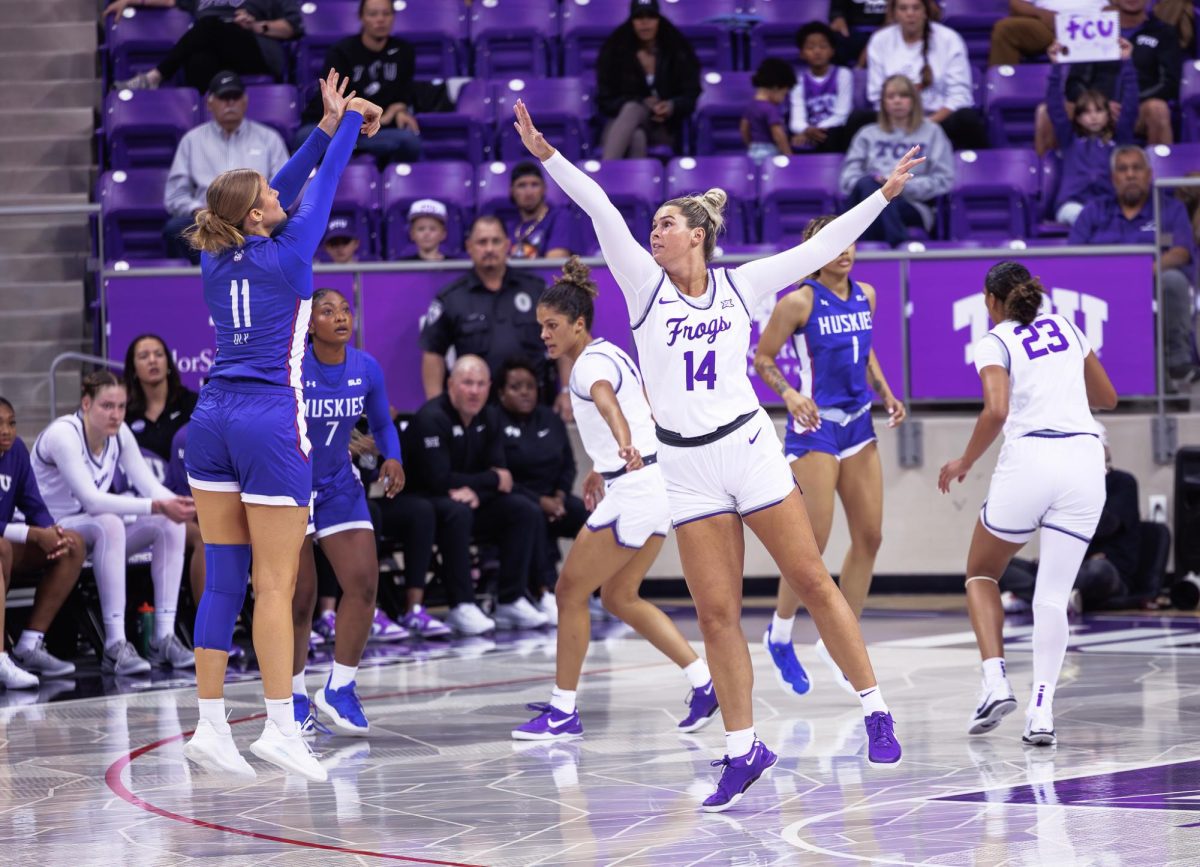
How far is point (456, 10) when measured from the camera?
15.3m

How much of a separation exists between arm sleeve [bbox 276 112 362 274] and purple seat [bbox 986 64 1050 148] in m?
9.27

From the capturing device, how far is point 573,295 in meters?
7.27

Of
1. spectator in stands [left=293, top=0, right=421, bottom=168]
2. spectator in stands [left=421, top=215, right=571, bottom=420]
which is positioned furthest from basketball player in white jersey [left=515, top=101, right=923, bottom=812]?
spectator in stands [left=293, top=0, right=421, bottom=168]

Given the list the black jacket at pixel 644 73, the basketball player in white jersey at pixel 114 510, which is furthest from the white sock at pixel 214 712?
the black jacket at pixel 644 73

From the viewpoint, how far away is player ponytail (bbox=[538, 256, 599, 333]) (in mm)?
7207

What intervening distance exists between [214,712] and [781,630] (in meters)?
2.96

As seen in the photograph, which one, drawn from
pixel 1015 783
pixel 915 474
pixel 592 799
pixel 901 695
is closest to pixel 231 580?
pixel 592 799

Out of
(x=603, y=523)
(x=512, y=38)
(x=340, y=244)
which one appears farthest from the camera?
(x=512, y=38)

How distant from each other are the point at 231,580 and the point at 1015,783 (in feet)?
9.23

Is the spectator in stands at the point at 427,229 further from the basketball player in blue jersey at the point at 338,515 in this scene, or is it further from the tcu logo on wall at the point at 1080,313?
the basketball player in blue jersey at the point at 338,515

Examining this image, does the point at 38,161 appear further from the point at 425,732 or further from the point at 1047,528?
the point at 1047,528

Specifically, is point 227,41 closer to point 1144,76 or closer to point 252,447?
point 1144,76

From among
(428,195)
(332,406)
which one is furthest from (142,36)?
(332,406)

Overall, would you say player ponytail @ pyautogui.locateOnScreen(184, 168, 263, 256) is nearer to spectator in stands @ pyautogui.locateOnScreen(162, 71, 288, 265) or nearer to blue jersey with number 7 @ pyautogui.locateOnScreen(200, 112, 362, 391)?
blue jersey with number 7 @ pyautogui.locateOnScreen(200, 112, 362, 391)
